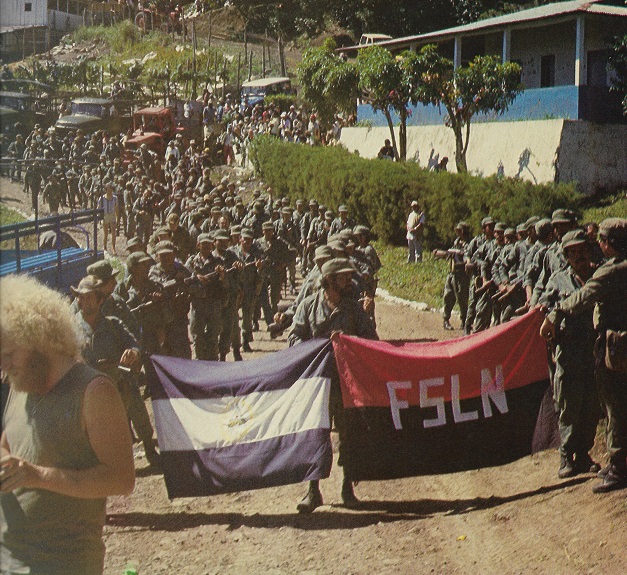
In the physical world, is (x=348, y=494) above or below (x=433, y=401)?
below

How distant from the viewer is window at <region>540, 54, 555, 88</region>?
29484 mm

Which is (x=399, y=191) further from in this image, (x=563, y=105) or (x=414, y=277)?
(x=563, y=105)

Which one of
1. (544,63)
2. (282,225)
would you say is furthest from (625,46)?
(282,225)

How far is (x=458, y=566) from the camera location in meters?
6.62

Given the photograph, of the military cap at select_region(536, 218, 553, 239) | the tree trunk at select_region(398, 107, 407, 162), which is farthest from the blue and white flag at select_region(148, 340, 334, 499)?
the tree trunk at select_region(398, 107, 407, 162)

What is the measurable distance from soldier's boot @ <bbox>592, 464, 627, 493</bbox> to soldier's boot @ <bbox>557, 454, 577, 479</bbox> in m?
0.54

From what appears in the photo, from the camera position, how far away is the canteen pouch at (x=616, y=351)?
6.89 m

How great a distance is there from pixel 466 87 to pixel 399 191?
11.5 feet

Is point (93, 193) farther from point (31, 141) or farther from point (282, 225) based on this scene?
point (282, 225)

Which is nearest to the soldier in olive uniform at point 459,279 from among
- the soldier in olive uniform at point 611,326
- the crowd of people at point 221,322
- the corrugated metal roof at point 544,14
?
the crowd of people at point 221,322

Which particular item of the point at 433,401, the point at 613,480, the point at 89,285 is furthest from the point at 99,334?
the point at 613,480

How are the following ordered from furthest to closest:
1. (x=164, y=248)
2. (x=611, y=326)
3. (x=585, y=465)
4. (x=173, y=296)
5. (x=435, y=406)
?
(x=164, y=248) < (x=173, y=296) < (x=585, y=465) < (x=435, y=406) < (x=611, y=326)

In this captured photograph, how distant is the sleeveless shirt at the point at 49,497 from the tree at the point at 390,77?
82.1ft

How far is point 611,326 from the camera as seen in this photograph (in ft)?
23.2
